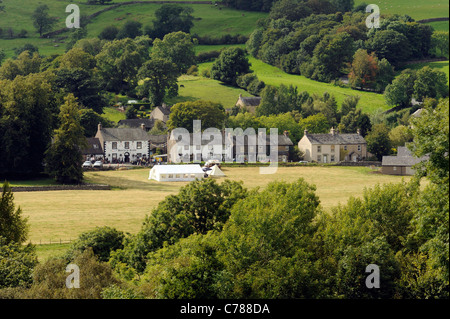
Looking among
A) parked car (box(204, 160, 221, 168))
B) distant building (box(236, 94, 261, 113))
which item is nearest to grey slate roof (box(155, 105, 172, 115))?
distant building (box(236, 94, 261, 113))

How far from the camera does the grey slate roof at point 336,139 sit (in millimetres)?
107938

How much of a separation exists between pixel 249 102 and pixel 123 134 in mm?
34983

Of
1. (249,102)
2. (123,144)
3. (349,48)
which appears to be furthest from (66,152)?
(349,48)

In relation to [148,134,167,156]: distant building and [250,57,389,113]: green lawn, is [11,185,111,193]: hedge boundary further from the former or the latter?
[250,57,389,113]: green lawn

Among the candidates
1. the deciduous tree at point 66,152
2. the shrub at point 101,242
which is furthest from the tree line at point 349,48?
the shrub at point 101,242

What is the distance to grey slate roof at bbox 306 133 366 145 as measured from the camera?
107938mm

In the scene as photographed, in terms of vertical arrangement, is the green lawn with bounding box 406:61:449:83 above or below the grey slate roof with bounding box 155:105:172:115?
above

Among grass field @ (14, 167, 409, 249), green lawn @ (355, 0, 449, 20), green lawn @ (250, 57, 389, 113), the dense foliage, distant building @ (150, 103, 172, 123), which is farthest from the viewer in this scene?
green lawn @ (355, 0, 449, 20)

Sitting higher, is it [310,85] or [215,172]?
[310,85]

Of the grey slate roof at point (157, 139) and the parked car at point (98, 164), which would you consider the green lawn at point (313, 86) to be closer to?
the grey slate roof at point (157, 139)

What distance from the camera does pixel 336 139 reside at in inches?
4291

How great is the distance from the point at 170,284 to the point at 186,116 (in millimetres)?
86213

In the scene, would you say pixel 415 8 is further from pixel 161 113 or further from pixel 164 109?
pixel 161 113
